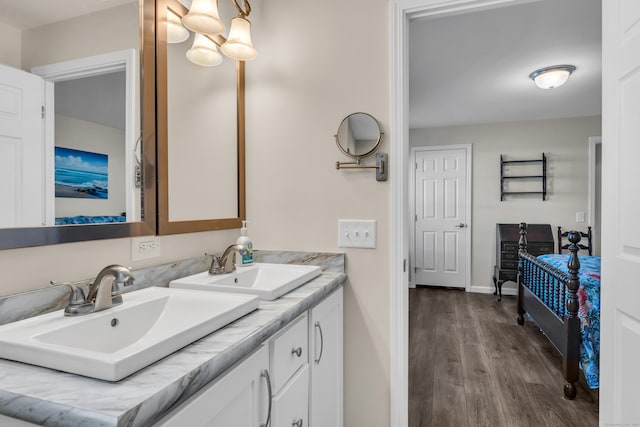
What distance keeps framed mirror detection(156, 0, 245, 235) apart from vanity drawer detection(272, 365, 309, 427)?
744 millimetres

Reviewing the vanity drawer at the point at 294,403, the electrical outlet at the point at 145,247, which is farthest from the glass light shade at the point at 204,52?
the vanity drawer at the point at 294,403

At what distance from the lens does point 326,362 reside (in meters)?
1.46

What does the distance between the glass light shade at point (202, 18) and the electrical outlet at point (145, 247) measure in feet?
2.73

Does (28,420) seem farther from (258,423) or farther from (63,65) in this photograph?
(63,65)

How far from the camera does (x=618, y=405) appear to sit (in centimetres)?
125

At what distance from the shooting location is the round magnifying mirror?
1.62 meters

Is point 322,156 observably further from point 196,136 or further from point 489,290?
point 489,290

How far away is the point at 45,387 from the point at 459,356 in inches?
116

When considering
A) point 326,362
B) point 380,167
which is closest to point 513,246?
point 380,167

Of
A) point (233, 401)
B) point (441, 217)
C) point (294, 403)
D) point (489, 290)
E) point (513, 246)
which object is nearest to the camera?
point (233, 401)

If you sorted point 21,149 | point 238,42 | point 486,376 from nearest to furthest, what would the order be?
point 21,149 < point 238,42 < point 486,376

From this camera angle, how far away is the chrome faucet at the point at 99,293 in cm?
94

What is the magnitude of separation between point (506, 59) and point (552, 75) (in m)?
0.49

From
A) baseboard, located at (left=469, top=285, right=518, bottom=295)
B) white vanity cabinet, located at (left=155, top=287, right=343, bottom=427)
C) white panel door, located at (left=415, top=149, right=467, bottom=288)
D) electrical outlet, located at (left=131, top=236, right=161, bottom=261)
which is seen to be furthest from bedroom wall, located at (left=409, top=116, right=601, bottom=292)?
electrical outlet, located at (left=131, top=236, right=161, bottom=261)
